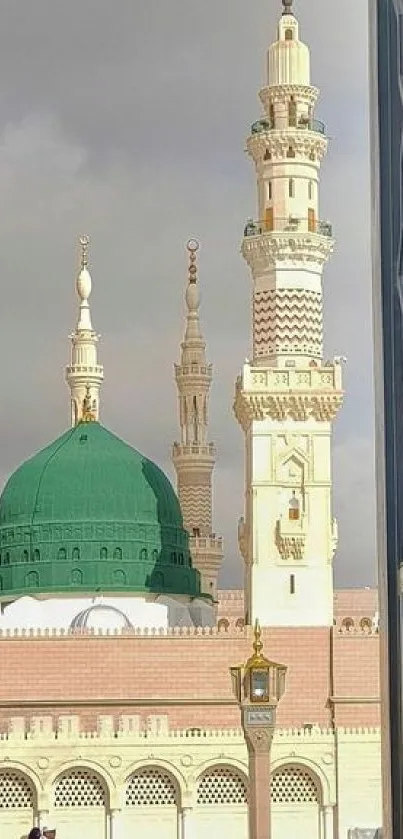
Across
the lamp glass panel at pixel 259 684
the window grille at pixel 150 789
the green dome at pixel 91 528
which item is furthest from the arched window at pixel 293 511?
the lamp glass panel at pixel 259 684

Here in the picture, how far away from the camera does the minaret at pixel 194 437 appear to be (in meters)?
44.1

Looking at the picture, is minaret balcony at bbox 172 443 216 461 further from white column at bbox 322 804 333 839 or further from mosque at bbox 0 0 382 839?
white column at bbox 322 804 333 839

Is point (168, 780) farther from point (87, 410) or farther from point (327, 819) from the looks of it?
point (87, 410)

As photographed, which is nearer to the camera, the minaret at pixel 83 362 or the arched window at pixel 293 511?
the arched window at pixel 293 511

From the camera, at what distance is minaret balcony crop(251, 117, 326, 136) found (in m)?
39.6

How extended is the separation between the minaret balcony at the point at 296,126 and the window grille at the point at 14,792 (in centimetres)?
1274

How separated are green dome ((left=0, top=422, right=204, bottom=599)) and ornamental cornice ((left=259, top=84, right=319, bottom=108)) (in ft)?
23.5

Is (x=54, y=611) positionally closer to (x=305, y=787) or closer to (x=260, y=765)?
(x=305, y=787)

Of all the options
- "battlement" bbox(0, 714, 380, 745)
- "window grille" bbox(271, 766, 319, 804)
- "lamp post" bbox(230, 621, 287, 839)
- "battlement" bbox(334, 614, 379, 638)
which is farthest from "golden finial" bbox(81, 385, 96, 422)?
"lamp post" bbox(230, 621, 287, 839)

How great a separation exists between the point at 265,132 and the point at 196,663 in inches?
389

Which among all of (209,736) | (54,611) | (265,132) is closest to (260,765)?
(209,736)

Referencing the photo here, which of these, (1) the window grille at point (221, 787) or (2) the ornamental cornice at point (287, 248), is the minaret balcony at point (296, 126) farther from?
(1) the window grille at point (221, 787)

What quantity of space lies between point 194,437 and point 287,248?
21.1ft

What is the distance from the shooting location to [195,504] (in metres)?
44.6
